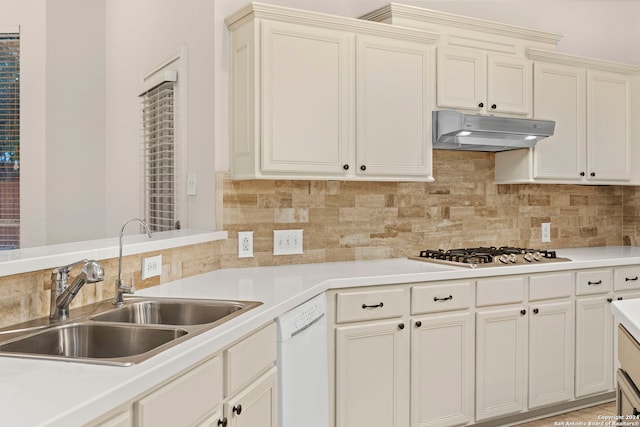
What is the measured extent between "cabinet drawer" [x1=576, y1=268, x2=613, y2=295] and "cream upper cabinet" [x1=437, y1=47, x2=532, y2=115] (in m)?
1.10

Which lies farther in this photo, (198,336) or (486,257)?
(486,257)

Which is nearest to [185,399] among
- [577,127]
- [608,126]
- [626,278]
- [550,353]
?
[550,353]

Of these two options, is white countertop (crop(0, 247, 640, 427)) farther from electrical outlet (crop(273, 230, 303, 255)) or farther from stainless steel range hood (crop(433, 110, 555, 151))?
stainless steel range hood (crop(433, 110, 555, 151))

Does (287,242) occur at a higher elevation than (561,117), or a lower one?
lower

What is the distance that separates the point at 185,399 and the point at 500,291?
2153 millimetres

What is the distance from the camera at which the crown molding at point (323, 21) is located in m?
2.85

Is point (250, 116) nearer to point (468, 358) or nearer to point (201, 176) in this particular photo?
point (201, 176)

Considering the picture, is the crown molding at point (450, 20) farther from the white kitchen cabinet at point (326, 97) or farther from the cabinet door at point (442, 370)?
the cabinet door at point (442, 370)

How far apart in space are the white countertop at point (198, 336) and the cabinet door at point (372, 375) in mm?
252

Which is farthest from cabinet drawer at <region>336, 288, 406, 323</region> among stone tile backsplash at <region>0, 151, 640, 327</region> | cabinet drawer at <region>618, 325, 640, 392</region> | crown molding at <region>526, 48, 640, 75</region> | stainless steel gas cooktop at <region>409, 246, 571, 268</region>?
crown molding at <region>526, 48, 640, 75</region>

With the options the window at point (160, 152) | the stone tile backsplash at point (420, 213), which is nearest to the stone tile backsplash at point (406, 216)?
the stone tile backsplash at point (420, 213)

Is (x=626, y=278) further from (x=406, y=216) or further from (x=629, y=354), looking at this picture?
(x=629, y=354)

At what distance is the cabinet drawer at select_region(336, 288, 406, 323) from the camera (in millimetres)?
2697

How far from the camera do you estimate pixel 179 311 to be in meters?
2.13
